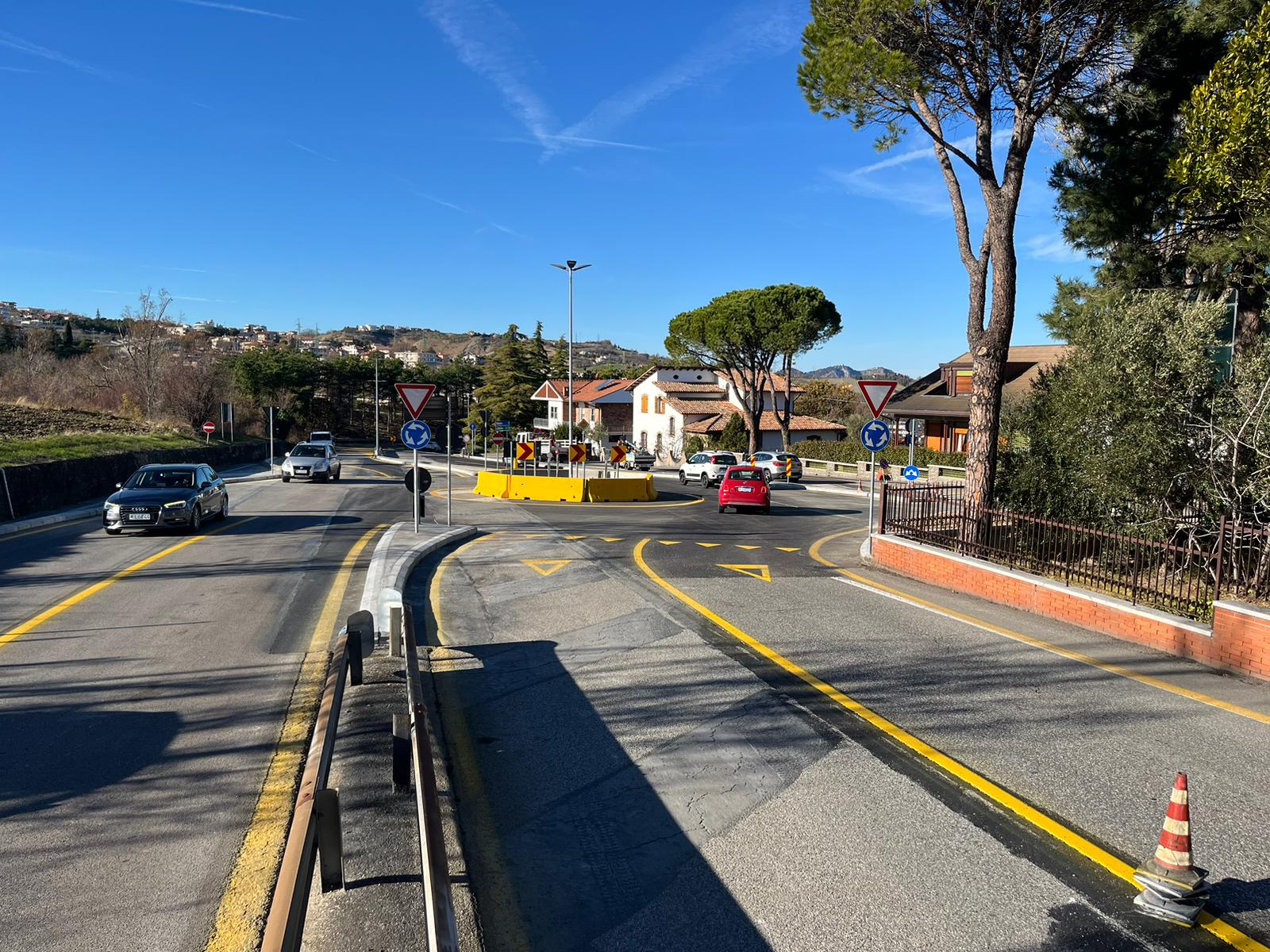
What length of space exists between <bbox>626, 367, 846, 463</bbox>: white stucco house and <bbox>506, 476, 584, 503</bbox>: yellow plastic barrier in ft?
109

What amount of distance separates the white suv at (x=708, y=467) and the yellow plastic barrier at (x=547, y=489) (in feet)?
35.4

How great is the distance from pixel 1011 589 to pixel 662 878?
8.85 metres

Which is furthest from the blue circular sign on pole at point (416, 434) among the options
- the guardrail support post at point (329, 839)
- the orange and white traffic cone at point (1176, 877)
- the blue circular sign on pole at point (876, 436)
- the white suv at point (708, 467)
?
the white suv at point (708, 467)

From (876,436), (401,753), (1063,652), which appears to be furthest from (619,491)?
(401,753)

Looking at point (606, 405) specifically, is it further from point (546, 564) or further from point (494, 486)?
point (546, 564)

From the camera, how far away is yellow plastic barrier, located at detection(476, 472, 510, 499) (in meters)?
31.9

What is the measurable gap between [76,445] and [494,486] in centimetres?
1559

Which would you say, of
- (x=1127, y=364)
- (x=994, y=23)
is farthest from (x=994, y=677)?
(x=994, y=23)

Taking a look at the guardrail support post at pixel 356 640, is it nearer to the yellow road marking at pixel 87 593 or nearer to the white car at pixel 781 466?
the yellow road marking at pixel 87 593

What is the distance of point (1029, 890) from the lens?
176 inches

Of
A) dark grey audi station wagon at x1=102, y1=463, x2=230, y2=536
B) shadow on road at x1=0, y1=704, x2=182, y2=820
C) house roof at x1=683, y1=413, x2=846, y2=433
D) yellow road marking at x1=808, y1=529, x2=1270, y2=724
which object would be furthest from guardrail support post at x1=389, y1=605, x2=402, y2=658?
house roof at x1=683, y1=413, x2=846, y2=433

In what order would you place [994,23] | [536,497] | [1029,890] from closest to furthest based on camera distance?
[1029,890] → [994,23] → [536,497]

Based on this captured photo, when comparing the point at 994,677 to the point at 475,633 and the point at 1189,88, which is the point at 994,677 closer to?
the point at 475,633

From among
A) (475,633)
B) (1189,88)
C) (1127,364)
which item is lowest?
(475,633)
